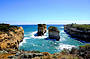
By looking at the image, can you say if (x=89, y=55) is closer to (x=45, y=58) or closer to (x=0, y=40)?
(x=45, y=58)

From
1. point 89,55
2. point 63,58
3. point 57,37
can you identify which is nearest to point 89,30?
point 57,37

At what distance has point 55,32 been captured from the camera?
39.3 meters

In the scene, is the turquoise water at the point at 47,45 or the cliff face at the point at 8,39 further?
the turquoise water at the point at 47,45

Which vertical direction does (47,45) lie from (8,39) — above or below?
below

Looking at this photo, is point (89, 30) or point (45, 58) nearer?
point (45, 58)

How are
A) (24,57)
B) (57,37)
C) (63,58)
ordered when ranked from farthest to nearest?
(57,37)
(24,57)
(63,58)

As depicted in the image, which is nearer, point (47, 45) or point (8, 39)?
point (8, 39)

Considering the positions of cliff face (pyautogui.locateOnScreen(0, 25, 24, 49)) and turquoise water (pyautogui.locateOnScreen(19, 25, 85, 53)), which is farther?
turquoise water (pyautogui.locateOnScreen(19, 25, 85, 53))

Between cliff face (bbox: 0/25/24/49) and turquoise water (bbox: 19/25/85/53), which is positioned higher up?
cliff face (bbox: 0/25/24/49)

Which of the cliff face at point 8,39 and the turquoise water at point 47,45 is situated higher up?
the cliff face at point 8,39

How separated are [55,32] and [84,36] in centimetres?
1630

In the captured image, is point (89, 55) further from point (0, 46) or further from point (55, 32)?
point (55, 32)

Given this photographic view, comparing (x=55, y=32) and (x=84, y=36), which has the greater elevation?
(x=55, y=32)

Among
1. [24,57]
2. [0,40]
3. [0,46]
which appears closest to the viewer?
[24,57]
